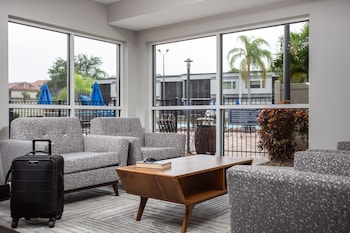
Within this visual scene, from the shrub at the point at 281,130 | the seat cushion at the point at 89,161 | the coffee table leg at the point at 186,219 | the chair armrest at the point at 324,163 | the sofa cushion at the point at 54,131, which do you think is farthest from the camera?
the shrub at the point at 281,130

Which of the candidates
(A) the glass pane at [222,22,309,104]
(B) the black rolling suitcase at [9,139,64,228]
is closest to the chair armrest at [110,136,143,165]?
(B) the black rolling suitcase at [9,139,64,228]

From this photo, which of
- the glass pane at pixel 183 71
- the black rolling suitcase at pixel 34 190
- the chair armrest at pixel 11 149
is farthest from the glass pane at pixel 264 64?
the black rolling suitcase at pixel 34 190

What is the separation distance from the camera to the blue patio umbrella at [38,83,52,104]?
14.8 ft

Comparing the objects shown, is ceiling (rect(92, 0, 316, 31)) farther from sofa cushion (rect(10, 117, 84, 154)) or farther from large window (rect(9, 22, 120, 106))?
sofa cushion (rect(10, 117, 84, 154))

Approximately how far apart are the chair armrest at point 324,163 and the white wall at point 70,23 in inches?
134

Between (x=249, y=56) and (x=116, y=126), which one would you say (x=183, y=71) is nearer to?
(x=249, y=56)

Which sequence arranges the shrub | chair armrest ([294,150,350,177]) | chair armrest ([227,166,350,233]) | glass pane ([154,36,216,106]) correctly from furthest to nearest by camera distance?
glass pane ([154,36,216,106]) < the shrub < chair armrest ([294,150,350,177]) < chair armrest ([227,166,350,233])

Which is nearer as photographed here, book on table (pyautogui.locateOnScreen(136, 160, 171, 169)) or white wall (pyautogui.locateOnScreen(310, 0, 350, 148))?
book on table (pyautogui.locateOnScreen(136, 160, 171, 169))

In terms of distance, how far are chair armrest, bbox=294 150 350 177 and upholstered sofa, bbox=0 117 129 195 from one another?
2.21m

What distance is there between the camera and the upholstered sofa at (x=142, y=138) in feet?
13.7

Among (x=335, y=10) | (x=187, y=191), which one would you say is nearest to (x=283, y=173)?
(x=187, y=191)

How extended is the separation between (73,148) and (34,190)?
1.37 metres

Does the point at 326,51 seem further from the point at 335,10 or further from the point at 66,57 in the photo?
the point at 66,57

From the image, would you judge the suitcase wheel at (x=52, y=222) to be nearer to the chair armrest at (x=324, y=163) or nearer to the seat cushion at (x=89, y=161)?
the seat cushion at (x=89, y=161)
